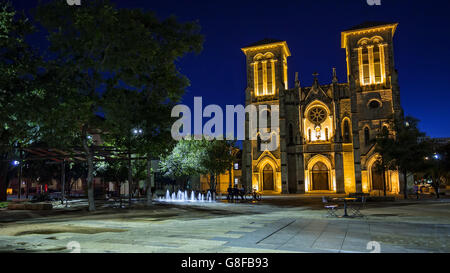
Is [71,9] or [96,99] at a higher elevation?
[71,9]

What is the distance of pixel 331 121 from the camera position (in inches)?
1806

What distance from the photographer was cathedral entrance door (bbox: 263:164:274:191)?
153 feet

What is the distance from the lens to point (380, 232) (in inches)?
375

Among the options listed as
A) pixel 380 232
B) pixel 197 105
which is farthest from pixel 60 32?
pixel 197 105

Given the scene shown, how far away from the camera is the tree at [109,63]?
538 inches

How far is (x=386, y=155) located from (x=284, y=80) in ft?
78.7

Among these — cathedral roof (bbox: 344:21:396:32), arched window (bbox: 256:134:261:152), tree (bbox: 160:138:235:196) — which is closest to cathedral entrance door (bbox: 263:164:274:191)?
arched window (bbox: 256:134:261:152)

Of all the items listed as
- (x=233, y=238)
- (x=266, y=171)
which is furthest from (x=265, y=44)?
(x=233, y=238)

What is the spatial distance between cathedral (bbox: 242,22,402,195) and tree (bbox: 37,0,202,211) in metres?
31.1

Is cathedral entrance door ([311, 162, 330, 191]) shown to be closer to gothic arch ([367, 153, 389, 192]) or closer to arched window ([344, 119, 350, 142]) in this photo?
arched window ([344, 119, 350, 142])

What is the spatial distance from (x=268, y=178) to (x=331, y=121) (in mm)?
11662

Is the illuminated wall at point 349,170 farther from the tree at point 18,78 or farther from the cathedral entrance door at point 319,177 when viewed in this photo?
the tree at point 18,78

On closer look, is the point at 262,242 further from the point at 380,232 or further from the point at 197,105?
the point at 197,105

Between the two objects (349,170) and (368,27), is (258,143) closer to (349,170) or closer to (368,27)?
(349,170)
